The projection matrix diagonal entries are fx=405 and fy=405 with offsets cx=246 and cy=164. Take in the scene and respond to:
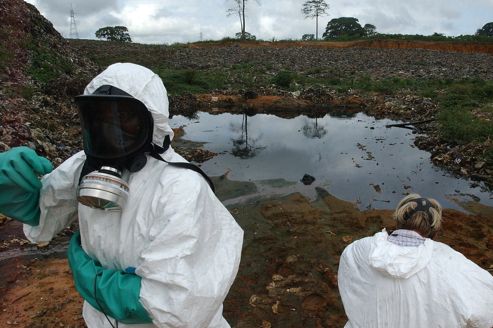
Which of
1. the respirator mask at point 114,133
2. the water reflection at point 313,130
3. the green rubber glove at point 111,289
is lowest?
the water reflection at point 313,130

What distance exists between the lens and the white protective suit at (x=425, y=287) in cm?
187

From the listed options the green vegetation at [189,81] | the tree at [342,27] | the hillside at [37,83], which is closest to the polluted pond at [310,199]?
the hillside at [37,83]

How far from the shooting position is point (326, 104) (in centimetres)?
1541

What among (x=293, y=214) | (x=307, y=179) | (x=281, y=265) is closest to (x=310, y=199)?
(x=293, y=214)

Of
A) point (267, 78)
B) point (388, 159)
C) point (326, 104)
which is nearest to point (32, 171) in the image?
point (388, 159)

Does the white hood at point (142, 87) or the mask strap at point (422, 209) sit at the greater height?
the white hood at point (142, 87)

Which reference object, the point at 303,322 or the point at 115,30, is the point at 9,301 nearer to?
the point at 303,322

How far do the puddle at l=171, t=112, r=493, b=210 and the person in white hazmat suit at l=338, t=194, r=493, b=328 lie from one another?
460 cm

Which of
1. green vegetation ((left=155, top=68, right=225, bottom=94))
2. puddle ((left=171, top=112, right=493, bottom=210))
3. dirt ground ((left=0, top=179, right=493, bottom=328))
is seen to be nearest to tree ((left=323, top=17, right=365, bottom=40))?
green vegetation ((left=155, top=68, right=225, bottom=94))

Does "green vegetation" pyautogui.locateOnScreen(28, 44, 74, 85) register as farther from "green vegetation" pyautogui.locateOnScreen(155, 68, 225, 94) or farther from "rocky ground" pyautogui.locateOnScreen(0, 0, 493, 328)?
"green vegetation" pyautogui.locateOnScreen(155, 68, 225, 94)

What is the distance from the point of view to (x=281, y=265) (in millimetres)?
4660

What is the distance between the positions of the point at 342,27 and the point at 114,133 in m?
45.5

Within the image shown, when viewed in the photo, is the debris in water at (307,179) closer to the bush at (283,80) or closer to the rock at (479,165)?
the rock at (479,165)

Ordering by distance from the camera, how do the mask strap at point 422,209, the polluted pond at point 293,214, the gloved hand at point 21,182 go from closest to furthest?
the gloved hand at point 21,182
the mask strap at point 422,209
the polluted pond at point 293,214
